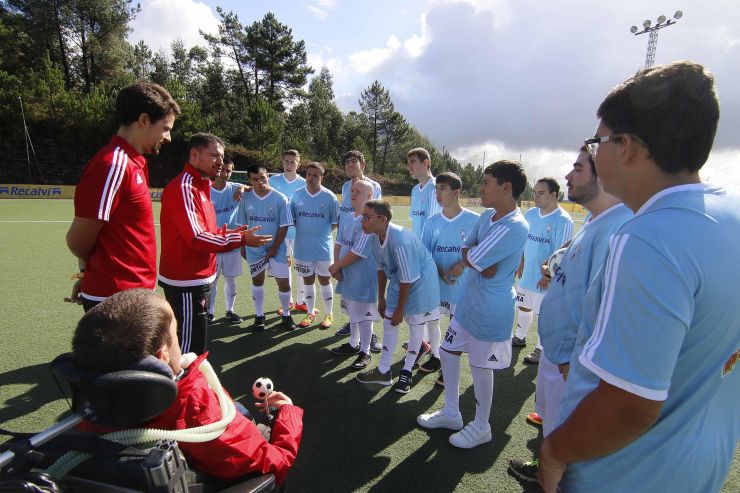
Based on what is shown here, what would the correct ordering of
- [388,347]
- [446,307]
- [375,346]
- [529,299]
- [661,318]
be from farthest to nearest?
[529,299]
[375,346]
[446,307]
[388,347]
[661,318]

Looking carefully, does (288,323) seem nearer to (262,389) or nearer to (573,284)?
(262,389)

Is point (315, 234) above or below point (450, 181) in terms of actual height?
below

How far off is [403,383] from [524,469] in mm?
1386

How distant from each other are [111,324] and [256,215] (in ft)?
15.2

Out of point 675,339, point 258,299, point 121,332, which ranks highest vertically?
point 675,339

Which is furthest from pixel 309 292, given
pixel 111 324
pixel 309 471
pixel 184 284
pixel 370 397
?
pixel 111 324

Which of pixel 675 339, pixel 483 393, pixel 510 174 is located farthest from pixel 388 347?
pixel 675 339

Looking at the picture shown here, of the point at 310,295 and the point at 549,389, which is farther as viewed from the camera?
the point at 310,295

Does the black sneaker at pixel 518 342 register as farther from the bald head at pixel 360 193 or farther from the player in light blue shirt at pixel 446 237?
the bald head at pixel 360 193

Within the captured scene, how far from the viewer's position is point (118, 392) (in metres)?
1.08

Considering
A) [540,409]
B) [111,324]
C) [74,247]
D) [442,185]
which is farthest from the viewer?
[442,185]

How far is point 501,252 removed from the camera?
9.88 ft

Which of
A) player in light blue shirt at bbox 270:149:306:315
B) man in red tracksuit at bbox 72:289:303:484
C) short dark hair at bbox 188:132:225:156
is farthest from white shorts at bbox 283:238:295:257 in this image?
man in red tracksuit at bbox 72:289:303:484

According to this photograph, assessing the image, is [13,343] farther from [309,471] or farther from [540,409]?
[540,409]
